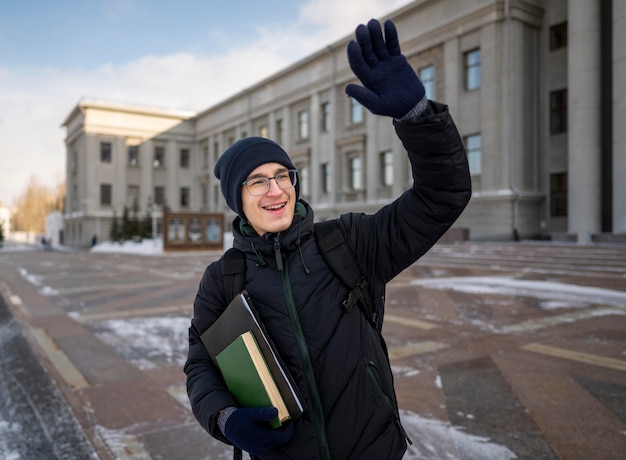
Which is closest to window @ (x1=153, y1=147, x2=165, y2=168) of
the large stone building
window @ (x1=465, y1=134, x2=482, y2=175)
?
the large stone building

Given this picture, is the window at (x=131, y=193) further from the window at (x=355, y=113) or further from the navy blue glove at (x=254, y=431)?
the navy blue glove at (x=254, y=431)

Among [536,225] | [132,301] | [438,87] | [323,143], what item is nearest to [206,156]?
[323,143]

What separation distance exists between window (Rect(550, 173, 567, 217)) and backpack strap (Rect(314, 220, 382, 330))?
24987mm

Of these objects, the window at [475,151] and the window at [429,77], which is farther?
the window at [429,77]

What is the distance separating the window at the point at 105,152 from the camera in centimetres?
4840

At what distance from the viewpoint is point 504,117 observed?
2383cm

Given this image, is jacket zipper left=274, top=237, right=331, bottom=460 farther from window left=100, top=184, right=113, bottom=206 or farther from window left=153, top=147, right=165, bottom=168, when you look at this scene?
window left=153, top=147, right=165, bottom=168

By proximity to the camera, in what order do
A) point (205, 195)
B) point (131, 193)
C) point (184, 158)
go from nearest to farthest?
point (131, 193)
point (205, 195)
point (184, 158)

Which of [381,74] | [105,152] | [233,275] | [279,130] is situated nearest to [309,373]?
[233,275]

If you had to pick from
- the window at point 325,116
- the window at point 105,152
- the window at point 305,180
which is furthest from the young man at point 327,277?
the window at point 105,152

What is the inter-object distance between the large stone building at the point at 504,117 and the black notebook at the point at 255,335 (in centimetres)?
2065

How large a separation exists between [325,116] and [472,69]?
12.6m

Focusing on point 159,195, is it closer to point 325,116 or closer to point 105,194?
point 105,194

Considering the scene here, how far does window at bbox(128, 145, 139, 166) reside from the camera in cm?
4984
